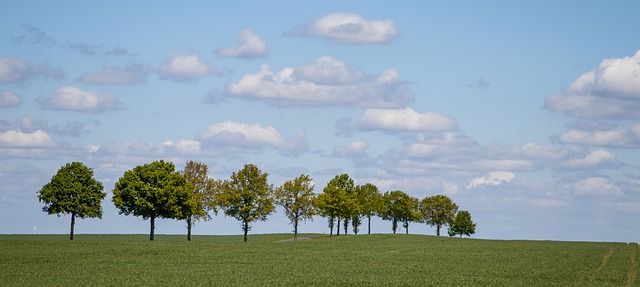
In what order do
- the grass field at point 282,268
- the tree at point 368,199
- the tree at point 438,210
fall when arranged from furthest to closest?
the tree at point 438,210 → the tree at point 368,199 → the grass field at point 282,268

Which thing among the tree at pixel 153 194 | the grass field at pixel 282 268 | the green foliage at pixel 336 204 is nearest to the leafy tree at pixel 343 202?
the green foliage at pixel 336 204

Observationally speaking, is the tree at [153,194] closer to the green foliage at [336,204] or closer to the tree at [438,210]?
the green foliage at [336,204]

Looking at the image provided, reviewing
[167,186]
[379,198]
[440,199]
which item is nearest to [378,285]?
[167,186]

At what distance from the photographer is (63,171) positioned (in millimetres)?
106375

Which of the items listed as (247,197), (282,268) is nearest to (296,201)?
(247,197)

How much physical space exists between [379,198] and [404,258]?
9111cm

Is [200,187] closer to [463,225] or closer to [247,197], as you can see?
[247,197]

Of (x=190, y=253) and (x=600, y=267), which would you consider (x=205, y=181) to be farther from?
(x=600, y=267)

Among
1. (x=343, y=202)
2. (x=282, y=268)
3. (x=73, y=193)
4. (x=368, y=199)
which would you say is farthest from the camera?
(x=368, y=199)

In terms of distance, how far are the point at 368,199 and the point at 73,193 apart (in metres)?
75.7

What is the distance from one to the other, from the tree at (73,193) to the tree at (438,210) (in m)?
97.6

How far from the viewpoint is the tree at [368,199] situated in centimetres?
16375

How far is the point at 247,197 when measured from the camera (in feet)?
385

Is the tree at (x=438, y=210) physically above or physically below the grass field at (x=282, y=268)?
above
